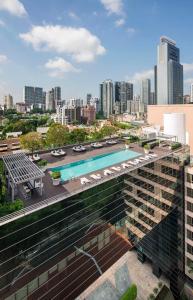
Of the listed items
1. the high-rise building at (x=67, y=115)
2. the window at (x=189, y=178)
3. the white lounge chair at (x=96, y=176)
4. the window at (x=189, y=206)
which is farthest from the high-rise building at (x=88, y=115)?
the white lounge chair at (x=96, y=176)

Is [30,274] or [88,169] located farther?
[88,169]

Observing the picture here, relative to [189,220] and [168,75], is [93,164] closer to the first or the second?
[189,220]

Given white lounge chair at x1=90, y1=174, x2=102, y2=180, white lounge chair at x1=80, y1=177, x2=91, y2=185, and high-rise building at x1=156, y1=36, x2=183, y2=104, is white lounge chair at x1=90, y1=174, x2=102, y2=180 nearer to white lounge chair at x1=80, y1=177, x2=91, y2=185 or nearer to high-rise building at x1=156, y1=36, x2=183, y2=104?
white lounge chair at x1=80, y1=177, x2=91, y2=185

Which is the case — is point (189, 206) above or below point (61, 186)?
below

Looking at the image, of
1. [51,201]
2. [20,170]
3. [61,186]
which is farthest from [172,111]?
[51,201]

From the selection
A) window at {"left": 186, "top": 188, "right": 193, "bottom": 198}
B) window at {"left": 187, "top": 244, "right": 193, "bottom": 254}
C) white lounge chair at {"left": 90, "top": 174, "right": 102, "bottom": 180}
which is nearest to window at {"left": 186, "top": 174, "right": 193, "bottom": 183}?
window at {"left": 186, "top": 188, "right": 193, "bottom": 198}

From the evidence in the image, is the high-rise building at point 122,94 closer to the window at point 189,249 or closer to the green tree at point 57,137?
the green tree at point 57,137

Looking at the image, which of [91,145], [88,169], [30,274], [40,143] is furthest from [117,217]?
[40,143]

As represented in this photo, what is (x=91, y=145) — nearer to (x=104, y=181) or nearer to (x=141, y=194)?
(x=141, y=194)
